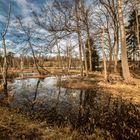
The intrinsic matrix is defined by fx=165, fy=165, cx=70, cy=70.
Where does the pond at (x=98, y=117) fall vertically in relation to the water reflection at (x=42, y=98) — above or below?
below

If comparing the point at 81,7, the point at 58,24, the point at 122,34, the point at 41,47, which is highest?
→ the point at 81,7

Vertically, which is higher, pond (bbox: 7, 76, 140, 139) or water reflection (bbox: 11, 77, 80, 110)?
water reflection (bbox: 11, 77, 80, 110)

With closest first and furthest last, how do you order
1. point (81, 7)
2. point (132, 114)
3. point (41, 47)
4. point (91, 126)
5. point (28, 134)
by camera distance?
point (28, 134) → point (91, 126) → point (132, 114) → point (41, 47) → point (81, 7)

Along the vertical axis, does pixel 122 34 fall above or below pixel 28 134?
above

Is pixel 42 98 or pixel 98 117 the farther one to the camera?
pixel 42 98

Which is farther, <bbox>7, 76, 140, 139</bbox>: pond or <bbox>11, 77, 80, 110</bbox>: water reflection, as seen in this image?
<bbox>11, 77, 80, 110</bbox>: water reflection

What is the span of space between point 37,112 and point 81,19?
627 inches

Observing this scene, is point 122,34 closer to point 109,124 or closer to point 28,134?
point 109,124

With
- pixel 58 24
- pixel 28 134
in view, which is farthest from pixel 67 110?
pixel 58 24

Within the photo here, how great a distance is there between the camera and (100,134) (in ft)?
17.1

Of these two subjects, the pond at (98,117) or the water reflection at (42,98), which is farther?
the water reflection at (42,98)

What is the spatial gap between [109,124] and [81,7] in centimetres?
1783

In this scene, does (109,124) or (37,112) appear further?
(37,112)


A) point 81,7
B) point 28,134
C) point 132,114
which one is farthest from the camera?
point 81,7
